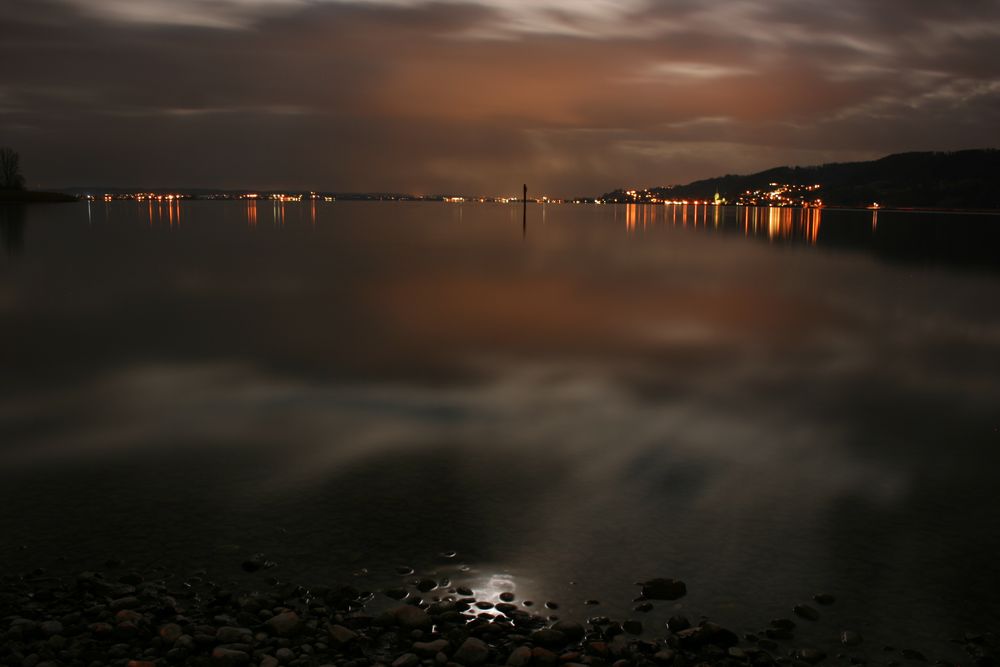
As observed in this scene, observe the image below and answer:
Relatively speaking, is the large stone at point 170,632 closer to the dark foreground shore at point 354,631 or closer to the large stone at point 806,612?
the dark foreground shore at point 354,631

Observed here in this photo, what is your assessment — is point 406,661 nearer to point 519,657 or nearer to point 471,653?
point 471,653

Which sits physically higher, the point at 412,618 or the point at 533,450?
the point at 533,450

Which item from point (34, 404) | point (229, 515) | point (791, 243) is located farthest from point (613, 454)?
point (791, 243)

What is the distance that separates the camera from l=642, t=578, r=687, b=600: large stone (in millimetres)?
7262

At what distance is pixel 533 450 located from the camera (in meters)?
11.2

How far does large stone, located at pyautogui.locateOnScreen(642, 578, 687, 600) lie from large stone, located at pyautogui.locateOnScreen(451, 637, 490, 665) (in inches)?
A: 70.3

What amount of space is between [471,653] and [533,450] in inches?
204

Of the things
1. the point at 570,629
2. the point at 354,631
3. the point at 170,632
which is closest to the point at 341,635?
the point at 354,631

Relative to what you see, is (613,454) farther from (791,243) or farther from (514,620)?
(791,243)

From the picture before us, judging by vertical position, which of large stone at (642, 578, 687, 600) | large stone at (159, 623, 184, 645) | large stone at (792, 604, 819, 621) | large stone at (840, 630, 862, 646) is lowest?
large stone at (840, 630, 862, 646)

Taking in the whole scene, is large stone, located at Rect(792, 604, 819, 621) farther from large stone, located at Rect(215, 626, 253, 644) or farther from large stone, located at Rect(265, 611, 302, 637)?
large stone, located at Rect(215, 626, 253, 644)

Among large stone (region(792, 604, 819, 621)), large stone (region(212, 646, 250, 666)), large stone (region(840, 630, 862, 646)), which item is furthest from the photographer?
large stone (region(792, 604, 819, 621))

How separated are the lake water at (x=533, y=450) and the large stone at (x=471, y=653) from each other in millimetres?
1053

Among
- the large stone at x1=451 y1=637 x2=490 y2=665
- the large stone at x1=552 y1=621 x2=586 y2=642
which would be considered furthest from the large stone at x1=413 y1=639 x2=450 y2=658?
the large stone at x1=552 y1=621 x2=586 y2=642
